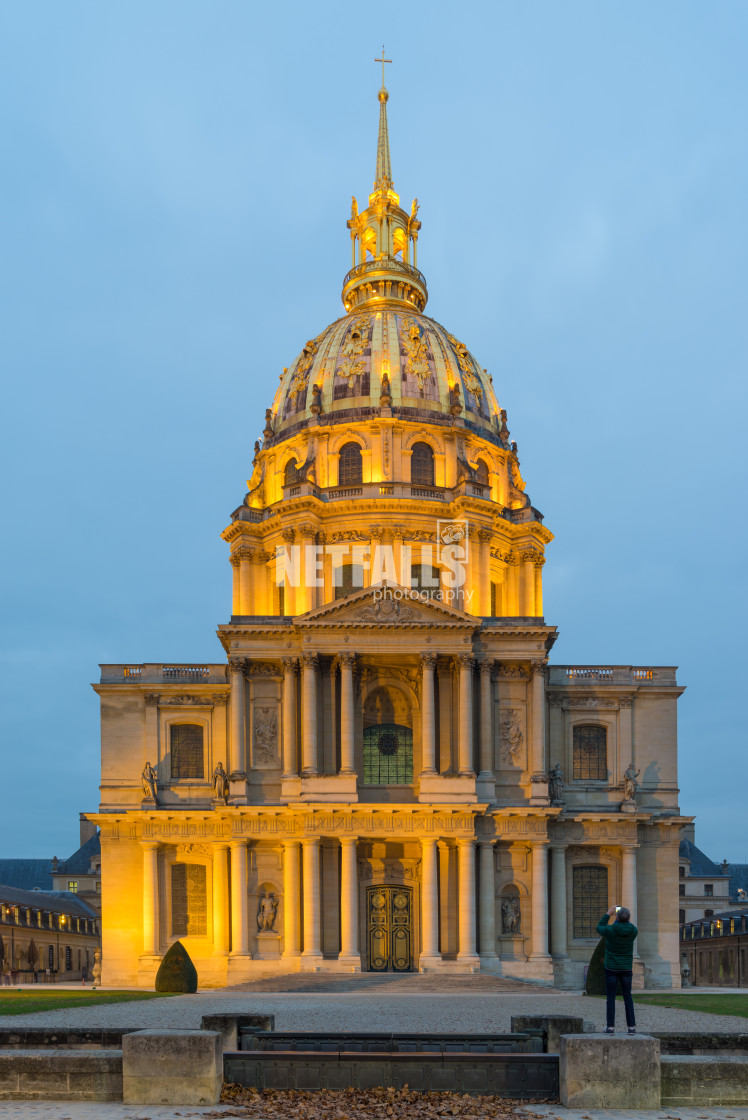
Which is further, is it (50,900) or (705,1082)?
(50,900)

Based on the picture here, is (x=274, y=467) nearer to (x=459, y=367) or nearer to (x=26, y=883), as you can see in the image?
(x=459, y=367)

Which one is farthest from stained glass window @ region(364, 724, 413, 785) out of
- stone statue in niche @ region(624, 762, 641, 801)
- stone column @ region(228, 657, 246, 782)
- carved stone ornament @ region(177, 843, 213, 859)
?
stone statue in niche @ region(624, 762, 641, 801)

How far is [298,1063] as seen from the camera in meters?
16.8

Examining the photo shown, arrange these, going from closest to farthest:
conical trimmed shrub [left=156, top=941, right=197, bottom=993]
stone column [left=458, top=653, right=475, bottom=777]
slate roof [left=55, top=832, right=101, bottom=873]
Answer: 1. conical trimmed shrub [left=156, top=941, right=197, bottom=993]
2. stone column [left=458, top=653, right=475, bottom=777]
3. slate roof [left=55, top=832, right=101, bottom=873]

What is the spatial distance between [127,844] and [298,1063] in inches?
1679

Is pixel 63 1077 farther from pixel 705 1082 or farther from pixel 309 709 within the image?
pixel 309 709

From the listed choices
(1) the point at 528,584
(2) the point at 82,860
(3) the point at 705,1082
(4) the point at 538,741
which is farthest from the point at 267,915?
(2) the point at 82,860

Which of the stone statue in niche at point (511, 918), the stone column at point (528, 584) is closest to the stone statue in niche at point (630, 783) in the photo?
the stone statue in niche at point (511, 918)

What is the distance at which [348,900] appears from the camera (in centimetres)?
5325

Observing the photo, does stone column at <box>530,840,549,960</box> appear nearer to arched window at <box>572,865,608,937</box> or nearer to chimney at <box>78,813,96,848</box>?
arched window at <box>572,865,608,937</box>

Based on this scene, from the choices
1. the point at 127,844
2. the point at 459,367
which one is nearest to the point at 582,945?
the point at 127,844

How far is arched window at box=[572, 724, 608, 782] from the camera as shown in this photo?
58875 mm

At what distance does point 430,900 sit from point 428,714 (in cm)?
814

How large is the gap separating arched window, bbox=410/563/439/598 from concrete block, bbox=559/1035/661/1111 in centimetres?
4931
